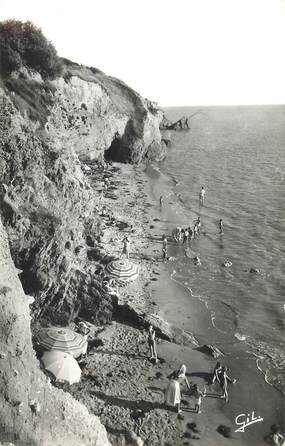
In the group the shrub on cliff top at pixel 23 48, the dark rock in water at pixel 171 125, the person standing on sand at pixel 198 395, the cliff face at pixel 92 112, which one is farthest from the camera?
the dark rock in water at pixel 171 125

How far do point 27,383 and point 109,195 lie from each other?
121 ft

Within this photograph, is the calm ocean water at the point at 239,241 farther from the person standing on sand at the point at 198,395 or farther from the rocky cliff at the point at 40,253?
the rocky cliff at the point at 40,253

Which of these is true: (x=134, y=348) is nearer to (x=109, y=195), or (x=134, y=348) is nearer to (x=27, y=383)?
(x=27, y=383)

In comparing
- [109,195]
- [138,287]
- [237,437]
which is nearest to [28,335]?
[237,437]

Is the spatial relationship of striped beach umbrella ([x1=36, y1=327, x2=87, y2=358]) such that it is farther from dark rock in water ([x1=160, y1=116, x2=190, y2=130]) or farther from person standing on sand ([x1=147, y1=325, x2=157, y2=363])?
dark rock in water ([x1=160, y1=116, x2=190, y2=130])

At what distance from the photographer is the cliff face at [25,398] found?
11.4 meters

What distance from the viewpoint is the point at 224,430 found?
16328mm

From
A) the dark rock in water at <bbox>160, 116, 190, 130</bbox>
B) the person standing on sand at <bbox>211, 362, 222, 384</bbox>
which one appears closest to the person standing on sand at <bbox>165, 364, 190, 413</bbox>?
the person standing on sand at <bbox>211, 362, 222, 384</bbox>

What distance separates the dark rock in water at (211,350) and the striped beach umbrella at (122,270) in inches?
266

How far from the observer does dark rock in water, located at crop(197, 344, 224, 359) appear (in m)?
21.1

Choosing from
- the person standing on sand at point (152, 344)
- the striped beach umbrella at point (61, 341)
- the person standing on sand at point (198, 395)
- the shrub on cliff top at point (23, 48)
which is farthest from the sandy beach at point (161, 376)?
the shrub on cliff top at point (23, 48)

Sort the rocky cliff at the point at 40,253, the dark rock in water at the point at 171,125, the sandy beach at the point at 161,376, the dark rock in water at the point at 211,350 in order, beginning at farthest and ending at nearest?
the dark rock in water at the point at 171,125 < the dark rock in water at the point at 211,350 < the sandy beach at the point at 161,376 < the rocky cliff at the point at 40,253

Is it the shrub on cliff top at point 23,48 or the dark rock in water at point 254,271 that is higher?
the shrub on cliff top at point 23,48

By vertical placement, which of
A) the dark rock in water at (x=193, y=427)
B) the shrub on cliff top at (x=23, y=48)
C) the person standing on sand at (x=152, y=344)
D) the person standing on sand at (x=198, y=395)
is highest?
the shrub on cliff top at (x=23, y=48)
